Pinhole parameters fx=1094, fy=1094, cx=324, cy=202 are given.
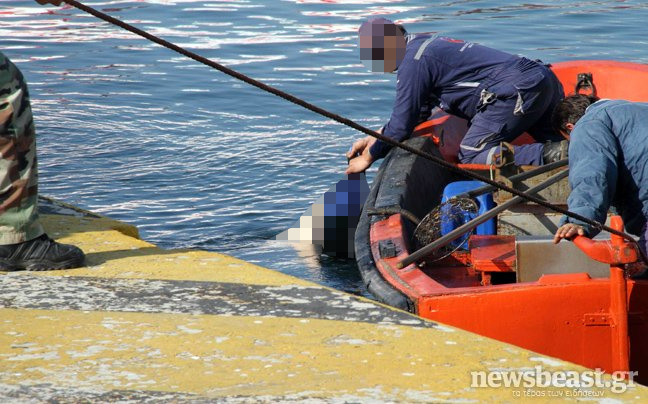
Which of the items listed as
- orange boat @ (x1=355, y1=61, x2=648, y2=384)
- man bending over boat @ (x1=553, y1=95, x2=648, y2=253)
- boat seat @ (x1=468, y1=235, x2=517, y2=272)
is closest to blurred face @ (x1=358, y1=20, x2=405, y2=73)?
orange boat @ (x1=355, y1=61, x2=648, y2=384)

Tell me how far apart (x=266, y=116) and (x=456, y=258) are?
651cm

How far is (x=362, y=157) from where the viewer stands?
6.98m

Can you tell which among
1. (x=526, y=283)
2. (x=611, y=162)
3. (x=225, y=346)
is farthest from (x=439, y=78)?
(x=225, y=346)

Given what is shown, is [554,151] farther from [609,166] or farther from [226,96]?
[226,96]

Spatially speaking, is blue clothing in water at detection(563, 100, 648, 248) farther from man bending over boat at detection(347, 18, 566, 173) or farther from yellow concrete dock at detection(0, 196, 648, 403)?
man bending over boat at detection(347, 18, 566, 173)

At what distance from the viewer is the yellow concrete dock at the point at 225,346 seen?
3449mm

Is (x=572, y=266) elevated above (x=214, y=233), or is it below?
above

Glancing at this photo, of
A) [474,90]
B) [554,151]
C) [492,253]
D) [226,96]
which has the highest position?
[474,90]

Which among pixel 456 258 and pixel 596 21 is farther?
pixel 596 21

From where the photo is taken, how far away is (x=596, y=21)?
16.4 metres

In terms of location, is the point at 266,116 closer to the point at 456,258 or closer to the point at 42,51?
the point at 42,51

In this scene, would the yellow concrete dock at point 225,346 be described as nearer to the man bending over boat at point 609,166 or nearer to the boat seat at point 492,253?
the man bending over boat at point 609,166

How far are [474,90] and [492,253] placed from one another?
183 cm

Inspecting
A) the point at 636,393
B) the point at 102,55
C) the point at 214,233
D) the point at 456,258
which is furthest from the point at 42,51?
the point at 636,393
